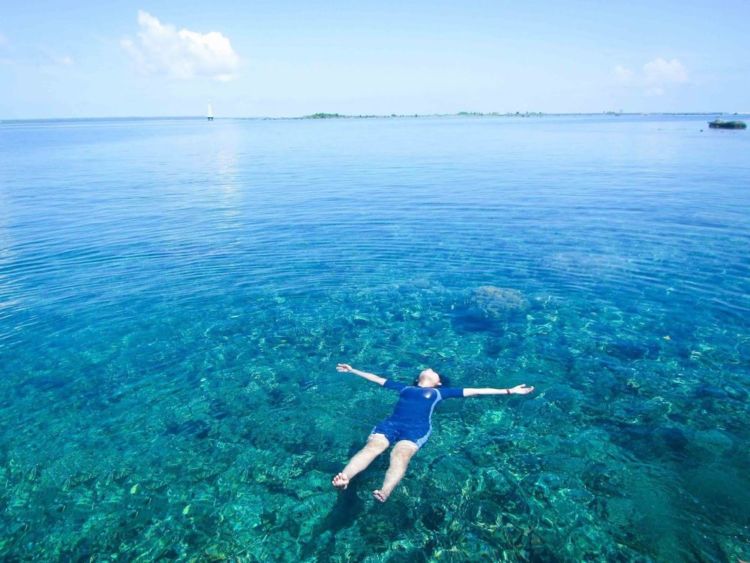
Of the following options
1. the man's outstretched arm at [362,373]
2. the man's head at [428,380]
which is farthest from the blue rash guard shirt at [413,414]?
the man's outstretched arm at [362,373]

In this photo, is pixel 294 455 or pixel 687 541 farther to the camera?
pixel 294 455

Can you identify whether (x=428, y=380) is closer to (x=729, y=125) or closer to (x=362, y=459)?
(x=362, y=459)

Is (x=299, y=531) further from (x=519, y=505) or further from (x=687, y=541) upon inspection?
(x=687, y=541)

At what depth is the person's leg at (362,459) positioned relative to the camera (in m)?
8.66

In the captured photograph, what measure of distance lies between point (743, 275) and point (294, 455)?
70.0ft

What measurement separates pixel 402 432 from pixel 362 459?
1.29 metres

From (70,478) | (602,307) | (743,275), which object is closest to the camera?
(70,478)

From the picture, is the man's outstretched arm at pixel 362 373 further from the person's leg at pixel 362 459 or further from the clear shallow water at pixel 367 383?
the person's leg at pixel 362 459

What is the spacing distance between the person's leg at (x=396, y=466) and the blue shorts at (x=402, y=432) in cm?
19

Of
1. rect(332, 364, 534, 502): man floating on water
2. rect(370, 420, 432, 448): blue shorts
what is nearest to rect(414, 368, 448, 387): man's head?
rect(332, 364, 534, 502): man floating on water

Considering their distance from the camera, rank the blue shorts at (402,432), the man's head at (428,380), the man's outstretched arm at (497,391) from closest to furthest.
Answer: the blue shorts at (402,432) → the man's outstretched arm at (497,391) → the man's head at (428,380)

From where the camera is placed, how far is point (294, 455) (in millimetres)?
10516

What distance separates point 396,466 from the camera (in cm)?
922

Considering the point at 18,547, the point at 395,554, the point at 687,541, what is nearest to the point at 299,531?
the point at 395,554
